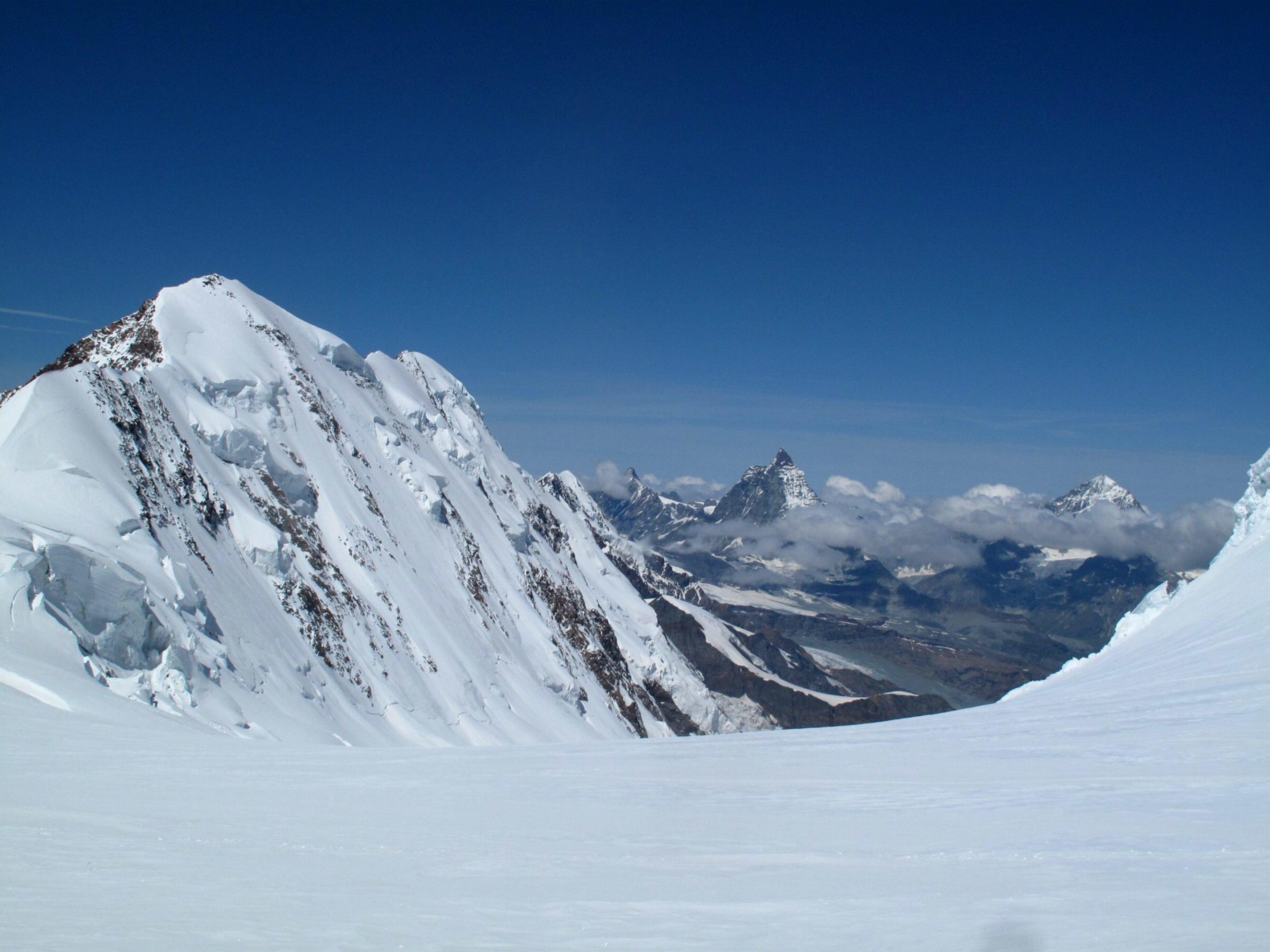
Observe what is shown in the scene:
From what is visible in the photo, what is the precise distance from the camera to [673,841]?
371 inches

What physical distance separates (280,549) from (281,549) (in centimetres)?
9

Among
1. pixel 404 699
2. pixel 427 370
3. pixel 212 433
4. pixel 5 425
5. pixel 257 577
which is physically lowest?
pixel 404 699

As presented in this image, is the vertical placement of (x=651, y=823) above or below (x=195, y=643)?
below

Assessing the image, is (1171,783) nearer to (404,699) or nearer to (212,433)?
(404,699)

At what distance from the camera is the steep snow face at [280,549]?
32312mm

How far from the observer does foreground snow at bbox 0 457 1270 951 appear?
21.1 ft

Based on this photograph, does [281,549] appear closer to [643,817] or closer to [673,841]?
[643,817]

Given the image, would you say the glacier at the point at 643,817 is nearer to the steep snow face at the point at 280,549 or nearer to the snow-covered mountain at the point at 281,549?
the snow-covered mountain at the point at 281,549

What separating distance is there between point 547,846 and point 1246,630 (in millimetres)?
19965

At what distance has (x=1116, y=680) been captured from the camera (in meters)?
21.4

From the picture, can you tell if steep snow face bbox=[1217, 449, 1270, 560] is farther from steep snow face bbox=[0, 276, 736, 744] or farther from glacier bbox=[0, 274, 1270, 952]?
steep snow face bbox=[0, 276, 736, 744]

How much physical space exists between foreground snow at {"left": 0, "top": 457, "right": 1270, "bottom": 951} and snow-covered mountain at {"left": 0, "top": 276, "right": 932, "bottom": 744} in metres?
16.2

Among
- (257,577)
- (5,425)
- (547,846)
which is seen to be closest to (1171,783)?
(547,846)

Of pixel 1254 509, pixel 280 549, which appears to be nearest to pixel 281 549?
pixel 280 549
